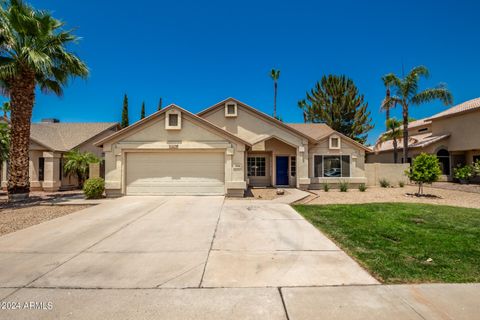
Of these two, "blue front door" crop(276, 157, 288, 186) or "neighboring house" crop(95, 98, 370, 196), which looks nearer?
"neighboring house" crop(95, 98, 370, 196)

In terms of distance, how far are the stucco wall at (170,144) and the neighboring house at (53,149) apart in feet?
24.3

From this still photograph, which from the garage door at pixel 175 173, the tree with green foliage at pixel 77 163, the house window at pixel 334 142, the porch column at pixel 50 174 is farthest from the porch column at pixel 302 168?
the porch column at pixel 50 174

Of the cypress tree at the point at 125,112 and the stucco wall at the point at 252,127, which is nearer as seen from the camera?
the stucco wall at the point at 252,127

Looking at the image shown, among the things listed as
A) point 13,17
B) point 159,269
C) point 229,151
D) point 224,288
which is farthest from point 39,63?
point 224,288

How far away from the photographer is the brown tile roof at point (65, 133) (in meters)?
18.0

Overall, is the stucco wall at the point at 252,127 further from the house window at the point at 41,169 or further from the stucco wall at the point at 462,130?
the stucco wall at the point at 462,130

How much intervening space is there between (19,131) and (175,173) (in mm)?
7968

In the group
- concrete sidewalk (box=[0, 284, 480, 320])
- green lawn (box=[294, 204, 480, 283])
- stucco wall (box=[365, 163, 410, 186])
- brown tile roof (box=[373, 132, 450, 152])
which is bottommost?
concrete sidewalk (box=[0, 284, 480, 320])

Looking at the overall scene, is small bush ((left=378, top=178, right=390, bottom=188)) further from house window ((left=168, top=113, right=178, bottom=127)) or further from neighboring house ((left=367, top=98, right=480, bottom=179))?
house window ((left=168, top=113, right=178, bottom=127))

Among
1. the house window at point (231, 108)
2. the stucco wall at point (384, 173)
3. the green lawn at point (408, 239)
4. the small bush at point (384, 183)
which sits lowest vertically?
the green lawn at point (408, 239)

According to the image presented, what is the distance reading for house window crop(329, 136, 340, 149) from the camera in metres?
17.4

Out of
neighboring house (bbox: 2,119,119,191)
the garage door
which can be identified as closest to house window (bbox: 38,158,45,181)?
neighboring house (bbox: 2,119,119,191)

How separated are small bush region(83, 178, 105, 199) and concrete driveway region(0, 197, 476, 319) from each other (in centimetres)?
501

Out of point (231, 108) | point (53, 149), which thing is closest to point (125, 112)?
point (53, 149)
